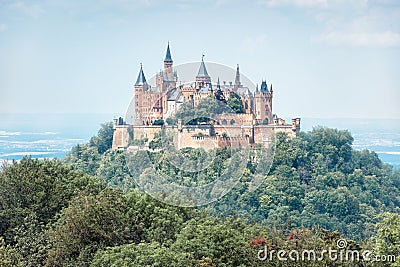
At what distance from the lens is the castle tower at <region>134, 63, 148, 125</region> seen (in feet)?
147

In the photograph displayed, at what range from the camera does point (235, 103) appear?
44625mm

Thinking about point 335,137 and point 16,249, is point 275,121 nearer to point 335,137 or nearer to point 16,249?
point 335,137

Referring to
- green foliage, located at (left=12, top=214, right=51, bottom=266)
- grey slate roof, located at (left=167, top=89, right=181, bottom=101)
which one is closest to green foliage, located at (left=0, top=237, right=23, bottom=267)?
green foliage, located at (left=12, top=214, right=51, bottom=266)

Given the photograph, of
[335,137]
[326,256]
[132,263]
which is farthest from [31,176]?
[335,137]

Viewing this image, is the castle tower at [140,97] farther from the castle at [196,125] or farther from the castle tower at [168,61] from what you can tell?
the castle tower at [168,61]

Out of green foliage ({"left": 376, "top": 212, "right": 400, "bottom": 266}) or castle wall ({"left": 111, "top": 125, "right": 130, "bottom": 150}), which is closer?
green foliage ({"left": 376, "top": 212, "right": 400, "bottom": 266})

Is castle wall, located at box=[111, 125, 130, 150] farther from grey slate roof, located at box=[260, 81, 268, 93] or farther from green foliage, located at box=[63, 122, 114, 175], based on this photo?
grey slate roof, located at box=[260, 81, 268, 93]

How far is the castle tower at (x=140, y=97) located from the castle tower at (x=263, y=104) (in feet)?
20.7

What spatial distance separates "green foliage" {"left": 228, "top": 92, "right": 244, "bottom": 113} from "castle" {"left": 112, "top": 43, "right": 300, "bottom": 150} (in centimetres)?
8

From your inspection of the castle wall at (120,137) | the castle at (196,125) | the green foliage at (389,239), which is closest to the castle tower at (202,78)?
the castle at (196,125)

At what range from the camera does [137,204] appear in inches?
868

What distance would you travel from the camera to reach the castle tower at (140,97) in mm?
44719

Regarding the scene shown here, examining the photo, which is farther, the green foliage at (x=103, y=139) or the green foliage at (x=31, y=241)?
the green foliage at (x=103, y=139)

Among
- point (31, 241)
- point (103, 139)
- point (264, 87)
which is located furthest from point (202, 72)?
point (31, 241)
